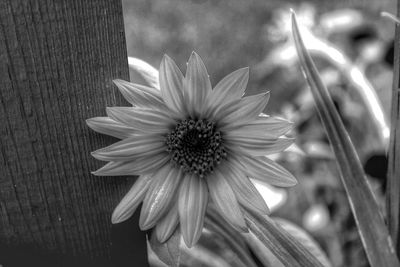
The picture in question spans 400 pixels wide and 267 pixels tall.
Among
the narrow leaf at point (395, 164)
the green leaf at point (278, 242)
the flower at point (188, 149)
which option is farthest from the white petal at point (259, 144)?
the narrow leaf at point (395, 164)

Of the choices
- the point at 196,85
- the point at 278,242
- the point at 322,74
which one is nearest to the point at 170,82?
the point at 196,85

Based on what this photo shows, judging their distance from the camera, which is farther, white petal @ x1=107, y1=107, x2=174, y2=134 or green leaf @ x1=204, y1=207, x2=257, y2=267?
green leaf @ x1=204, y1=207, x2=257, y2=267

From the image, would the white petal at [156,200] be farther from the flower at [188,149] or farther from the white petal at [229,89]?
the white petal at [229,89]

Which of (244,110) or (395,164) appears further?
(395,164)

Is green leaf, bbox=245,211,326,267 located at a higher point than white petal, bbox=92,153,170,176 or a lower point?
lower

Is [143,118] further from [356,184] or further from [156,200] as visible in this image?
[356,184]

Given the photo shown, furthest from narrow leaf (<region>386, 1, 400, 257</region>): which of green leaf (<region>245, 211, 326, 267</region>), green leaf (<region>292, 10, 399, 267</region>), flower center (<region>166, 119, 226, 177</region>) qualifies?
flower center (<region>166, 119, 226, 177</region>)

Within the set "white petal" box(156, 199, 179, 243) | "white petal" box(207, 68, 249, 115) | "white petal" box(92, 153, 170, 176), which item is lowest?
"white petal" box(156, 199, 179, 243)

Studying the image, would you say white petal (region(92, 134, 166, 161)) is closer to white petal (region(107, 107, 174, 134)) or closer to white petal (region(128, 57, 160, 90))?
white petal (region(107, 107, 174, 134))
